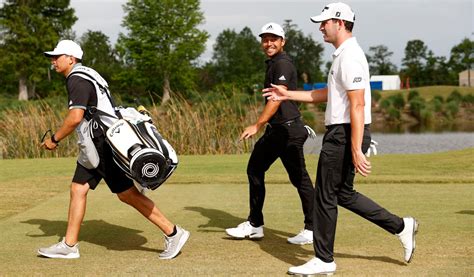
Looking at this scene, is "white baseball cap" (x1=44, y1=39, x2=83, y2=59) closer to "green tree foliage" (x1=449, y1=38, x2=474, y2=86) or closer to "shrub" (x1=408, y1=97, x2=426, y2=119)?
"shrub" (x1=408, y1=97, x2=426, y2=119)

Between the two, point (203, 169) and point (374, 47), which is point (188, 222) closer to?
point (203, 169)

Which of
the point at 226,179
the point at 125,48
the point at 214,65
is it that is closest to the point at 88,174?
the point at 226,179

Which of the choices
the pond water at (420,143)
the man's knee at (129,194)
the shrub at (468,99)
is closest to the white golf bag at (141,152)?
the man's knee at (129,194)

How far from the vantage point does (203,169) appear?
14.1 m

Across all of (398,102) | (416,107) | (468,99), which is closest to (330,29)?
(416,107)

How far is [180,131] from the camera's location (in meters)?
18.1

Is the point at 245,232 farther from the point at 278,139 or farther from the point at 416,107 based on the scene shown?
the point at 416,107

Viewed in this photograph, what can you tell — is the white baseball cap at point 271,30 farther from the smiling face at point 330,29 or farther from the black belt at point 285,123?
the smiling face at point 330,29

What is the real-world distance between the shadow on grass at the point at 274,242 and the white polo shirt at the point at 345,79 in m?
1.26

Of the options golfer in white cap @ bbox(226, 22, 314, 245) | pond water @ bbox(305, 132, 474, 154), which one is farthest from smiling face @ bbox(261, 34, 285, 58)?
pond water @ bbox(305, 132, 474, 154)

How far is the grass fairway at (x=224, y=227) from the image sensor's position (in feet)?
20.6

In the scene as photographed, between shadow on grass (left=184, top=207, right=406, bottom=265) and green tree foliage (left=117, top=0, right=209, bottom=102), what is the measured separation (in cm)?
7095

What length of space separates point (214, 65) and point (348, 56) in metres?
103

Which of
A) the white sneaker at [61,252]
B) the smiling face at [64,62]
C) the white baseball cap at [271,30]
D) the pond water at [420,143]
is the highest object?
the white baseball cap at [271,30]
